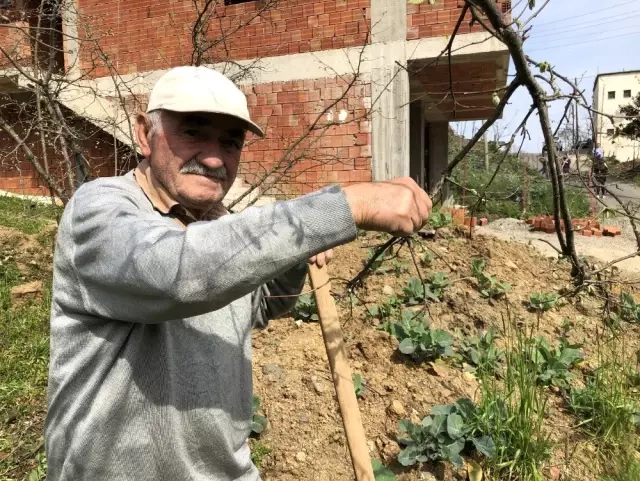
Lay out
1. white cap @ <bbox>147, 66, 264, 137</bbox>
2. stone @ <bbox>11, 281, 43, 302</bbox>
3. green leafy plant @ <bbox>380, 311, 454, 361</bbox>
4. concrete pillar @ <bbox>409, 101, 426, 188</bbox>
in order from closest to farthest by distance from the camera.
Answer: white cap @ <bbox>147, 66, 264, 137</bbox> < green leafy plant @ <bbox>380, 311, 454, 361</bbox> < stone @ <bbox>11, 281, 43, 302</bbox> < concrete pillar @ <bbox>409, 101, 426, 188</bbox>

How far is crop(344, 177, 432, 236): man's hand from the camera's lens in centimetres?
92

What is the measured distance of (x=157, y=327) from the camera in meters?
1.11

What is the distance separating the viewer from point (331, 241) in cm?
86

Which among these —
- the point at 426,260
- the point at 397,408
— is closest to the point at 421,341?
the point at 397,408

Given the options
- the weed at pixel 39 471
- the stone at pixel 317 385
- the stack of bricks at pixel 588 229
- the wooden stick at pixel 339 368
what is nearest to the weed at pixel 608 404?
the stone at pixel 317 385

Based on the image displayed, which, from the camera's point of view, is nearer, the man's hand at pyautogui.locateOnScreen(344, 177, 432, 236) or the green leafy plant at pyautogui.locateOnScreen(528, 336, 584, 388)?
the man's hand at pyautogui.locateOnScreen(344, 177, 432, 236)

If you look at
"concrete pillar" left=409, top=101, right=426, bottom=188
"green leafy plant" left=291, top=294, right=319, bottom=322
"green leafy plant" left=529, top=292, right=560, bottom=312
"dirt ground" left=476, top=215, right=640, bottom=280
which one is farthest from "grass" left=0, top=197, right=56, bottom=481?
"concrete pillar" left=409, top=101, right=426, bottom=188

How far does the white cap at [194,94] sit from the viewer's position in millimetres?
1145

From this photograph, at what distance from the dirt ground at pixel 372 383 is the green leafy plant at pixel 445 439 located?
0.11 metres

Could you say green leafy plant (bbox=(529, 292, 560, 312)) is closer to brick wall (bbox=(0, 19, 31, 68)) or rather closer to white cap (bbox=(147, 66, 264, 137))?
white cap (bbox=(147, 66, 264, 137))

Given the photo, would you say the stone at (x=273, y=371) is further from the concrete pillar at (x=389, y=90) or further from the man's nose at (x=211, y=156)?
the concrete pillar at (x=389, y=90)

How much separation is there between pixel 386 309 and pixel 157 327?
3.19m

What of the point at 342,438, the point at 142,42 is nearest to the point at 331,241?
the point at 342,438

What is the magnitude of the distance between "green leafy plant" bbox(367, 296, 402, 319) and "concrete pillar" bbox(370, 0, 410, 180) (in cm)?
281
